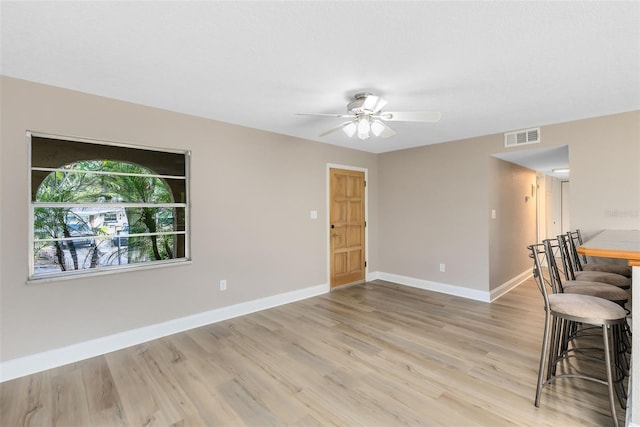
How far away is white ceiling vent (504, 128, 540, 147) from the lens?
3.73 m

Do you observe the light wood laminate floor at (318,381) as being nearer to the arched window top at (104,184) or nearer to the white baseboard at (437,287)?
the white baseboard at (437,287)

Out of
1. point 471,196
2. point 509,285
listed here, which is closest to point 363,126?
point 471,196

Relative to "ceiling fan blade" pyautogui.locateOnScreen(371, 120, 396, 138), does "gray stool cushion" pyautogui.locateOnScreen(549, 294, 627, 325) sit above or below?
below

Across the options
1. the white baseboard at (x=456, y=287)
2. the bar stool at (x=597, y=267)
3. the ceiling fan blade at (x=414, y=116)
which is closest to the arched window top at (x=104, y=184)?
the ceiling fan blade at (x=414, y=116)

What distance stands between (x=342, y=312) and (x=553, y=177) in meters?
6.61

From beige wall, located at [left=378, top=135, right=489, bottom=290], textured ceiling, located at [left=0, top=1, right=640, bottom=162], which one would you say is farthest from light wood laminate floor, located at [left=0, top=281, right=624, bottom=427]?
textured ceiling, located at [left=0, top=1, right=640, bottom=162]

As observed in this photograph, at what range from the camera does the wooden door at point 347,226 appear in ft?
15.7

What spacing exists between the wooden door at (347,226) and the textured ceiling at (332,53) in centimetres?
192

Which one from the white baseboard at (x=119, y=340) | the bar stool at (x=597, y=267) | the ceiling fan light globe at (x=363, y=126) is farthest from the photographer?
the bar stool at (x=597, y=267)

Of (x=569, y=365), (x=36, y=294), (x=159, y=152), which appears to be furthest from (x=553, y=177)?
(x=36, y=294)

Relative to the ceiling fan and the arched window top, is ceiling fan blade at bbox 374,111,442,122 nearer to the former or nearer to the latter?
the ceiling fan

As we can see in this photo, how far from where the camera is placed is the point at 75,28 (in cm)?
173

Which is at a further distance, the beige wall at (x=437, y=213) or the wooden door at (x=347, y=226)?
the wooden door at (x=347, y=226)

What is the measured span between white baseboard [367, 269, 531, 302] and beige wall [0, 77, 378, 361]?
1.33 meters
